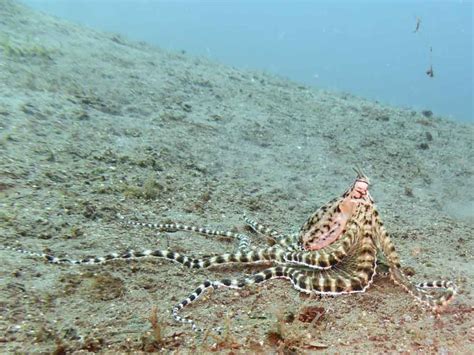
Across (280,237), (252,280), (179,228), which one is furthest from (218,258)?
(179,228)

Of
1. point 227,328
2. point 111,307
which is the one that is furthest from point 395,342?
point 111,307

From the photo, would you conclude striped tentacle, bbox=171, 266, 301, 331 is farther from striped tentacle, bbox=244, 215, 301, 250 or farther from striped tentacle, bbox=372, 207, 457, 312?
striped tentacle, bbox=372, 207, 457, 312

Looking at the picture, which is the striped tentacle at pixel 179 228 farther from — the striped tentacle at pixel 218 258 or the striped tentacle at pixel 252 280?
the striped tentacle at pixel 252 280

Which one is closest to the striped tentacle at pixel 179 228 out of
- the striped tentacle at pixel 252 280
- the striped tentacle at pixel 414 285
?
the striped tentacle at pixel 252 280

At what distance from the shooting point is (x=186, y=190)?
7695 millimetres

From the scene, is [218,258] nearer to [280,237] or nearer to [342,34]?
[280,237]

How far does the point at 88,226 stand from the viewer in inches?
228

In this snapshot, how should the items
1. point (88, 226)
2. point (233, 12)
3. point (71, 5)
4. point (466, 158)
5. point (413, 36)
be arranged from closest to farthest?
point (88, 226)
point (466, 158)
point (71, 5)
point (233, 12)
point (413, 36)

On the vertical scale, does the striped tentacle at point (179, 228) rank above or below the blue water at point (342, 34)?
below

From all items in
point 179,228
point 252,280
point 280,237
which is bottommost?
point 252,280

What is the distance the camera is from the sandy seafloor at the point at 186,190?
388cm

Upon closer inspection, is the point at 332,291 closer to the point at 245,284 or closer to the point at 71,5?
the point at 245,284

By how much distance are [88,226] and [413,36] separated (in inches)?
6544

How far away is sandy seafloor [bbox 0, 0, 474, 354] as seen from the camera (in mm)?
3883
